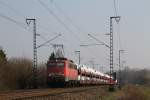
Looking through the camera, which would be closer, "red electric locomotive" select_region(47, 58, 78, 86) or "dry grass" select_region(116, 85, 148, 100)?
"dry grass" select_region(116, 85, 148, 100)

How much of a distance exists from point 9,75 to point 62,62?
1176cm

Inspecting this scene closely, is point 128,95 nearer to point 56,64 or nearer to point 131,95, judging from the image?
point 131,95

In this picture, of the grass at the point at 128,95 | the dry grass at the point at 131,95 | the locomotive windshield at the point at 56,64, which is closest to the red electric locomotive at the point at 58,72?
the locomotive windshield at the point at 56,64

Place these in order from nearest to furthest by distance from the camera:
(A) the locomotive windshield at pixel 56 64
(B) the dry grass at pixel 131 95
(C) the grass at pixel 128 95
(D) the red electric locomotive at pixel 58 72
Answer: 1. (C) the grass at pixel 128 95
2. (B) the dry grass at pixel 131 95
3. (D) the red electric locomotive at pixel 58 72
4. (A) the locomotive windshield at pixel 56 64

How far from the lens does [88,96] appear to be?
36.2m

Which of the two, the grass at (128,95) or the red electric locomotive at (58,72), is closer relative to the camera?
the grass at (128,95)

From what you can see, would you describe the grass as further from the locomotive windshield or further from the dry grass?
the locomotive windshield

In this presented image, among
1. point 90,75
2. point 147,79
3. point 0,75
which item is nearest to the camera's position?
point 0,75

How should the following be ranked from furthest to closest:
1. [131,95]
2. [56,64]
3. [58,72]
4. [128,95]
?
[56,64]
[58,72]
[128,95]
[131,95]

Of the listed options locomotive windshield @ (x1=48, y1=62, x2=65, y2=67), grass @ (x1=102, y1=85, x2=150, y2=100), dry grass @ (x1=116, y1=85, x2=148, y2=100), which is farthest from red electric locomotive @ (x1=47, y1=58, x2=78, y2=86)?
dry grass @ (x1=116, y1=85, x2=148, y2=100)

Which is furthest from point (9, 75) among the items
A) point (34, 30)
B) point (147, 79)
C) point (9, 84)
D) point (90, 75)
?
point (147, 79)

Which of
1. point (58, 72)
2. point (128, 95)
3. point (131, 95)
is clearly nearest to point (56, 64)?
point (58, 72)

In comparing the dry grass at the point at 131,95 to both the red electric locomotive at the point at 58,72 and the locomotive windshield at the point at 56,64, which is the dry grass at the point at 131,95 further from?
the locomotive windshield at the point at 56,64

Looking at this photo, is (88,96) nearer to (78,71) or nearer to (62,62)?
(62,62)
